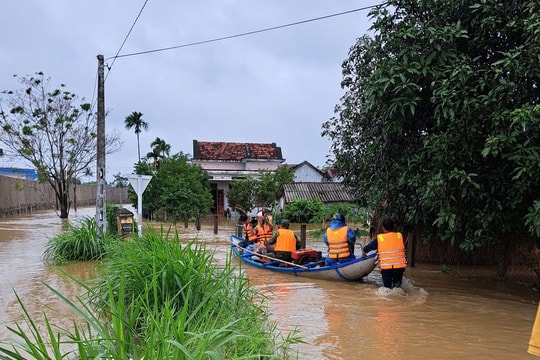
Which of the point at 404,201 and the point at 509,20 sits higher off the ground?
the point at 509,20

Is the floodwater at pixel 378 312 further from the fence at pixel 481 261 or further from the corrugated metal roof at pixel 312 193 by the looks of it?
the corrugated metal roof at pixel 312 193

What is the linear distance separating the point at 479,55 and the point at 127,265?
6.78m

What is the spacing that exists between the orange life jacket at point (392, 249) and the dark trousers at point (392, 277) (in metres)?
0.16

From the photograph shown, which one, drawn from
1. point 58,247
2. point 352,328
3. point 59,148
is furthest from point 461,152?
point 59,148

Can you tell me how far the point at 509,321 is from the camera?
7.93 meters

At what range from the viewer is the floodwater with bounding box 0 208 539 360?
6406 mm

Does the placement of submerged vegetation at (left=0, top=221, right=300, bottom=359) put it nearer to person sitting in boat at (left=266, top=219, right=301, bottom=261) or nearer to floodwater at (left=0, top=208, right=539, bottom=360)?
floodwater at (left=0, top=208, right=539, bottom=360)

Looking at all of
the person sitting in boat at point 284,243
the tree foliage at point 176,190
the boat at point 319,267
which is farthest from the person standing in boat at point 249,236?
the tree foliage at point 176,190

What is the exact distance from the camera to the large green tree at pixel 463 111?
7.46 metres

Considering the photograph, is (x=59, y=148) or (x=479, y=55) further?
(x=59, y=148)

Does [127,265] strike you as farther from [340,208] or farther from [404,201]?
[340,208]

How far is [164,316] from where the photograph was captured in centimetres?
398

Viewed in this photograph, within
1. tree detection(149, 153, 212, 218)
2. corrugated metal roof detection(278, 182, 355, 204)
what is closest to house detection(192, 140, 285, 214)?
tree detection(149, 153, 212, 218)

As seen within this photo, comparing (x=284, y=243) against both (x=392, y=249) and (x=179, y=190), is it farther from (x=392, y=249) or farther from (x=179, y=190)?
(x=179, y=190)
